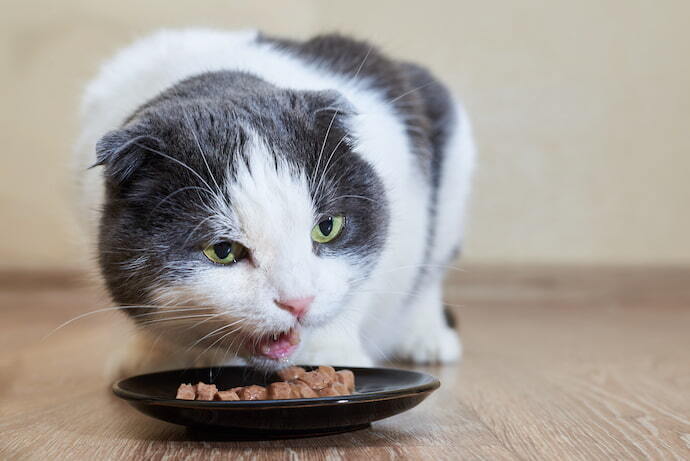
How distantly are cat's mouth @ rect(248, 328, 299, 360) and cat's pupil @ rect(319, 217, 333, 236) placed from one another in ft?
0.53

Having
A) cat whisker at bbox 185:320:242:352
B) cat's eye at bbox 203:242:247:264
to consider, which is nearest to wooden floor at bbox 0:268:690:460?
cat whisker at bbox 185:320:242:352

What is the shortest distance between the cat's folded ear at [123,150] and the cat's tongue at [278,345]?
0.33 m

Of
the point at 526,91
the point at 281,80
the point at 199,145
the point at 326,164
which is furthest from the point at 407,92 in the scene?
the point at 526,91

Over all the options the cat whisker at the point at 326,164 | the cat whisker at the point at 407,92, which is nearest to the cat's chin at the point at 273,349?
the cat whisker at the point at 326,164

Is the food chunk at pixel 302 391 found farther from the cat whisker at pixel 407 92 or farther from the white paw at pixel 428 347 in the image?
the white paw at pixel 428 347

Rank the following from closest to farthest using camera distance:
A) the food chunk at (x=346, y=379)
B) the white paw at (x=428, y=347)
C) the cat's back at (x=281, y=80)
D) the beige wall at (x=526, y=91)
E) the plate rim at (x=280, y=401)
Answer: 1. the plate rim at (x=280, y=401)
2. the food chunk at (x=346, y=379)
3. the cat's back at (x=281, y=80)
4. the white paw at (x=428, y=347)
5. the beige wall at (x=526, y=91)

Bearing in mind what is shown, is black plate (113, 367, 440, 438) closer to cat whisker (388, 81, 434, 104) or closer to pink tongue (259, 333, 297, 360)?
pink tongue (259, 333, 297, 360)

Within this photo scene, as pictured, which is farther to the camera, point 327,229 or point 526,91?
point 526,91

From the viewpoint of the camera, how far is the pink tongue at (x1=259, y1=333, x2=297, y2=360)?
4.26 feet

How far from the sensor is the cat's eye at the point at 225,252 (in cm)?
123

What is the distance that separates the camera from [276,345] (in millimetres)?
1309

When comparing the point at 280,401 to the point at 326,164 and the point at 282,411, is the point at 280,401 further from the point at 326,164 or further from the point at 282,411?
the point at 326,164

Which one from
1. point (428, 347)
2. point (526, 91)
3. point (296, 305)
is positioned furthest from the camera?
point (526, 91)

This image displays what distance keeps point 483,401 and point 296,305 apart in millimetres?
472
